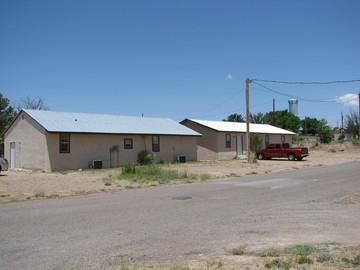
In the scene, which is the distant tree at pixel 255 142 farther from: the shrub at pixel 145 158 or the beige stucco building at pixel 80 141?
the shrub at pixel 145 158

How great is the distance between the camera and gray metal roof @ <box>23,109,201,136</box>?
2766cm

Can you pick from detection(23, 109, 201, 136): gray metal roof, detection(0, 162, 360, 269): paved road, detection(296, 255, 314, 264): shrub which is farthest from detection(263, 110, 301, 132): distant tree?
detection(296, 255, 314, 264): shrub

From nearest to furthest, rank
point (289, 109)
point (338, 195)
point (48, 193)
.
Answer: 1. point (338, 195)
2. point (48, 193)
3. point (289, 109)

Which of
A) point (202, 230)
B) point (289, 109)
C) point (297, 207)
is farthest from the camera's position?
point (289, 109)

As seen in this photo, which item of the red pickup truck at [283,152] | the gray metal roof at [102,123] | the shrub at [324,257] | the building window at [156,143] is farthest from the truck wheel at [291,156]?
the shrub at [324,257]

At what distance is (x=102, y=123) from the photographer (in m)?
31.8

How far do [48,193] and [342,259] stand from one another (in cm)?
1241

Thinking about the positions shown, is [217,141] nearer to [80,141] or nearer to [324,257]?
[80,141]

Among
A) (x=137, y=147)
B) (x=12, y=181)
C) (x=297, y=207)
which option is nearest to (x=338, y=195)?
(x=297, y=207)

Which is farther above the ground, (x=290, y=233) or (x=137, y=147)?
(x=137, y=147)

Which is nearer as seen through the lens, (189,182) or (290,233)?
(290,233)

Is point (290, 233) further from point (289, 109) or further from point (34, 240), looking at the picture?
point (289, 109)

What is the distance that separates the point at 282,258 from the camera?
19.1 feet

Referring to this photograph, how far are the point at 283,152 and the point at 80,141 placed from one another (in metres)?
20.8
